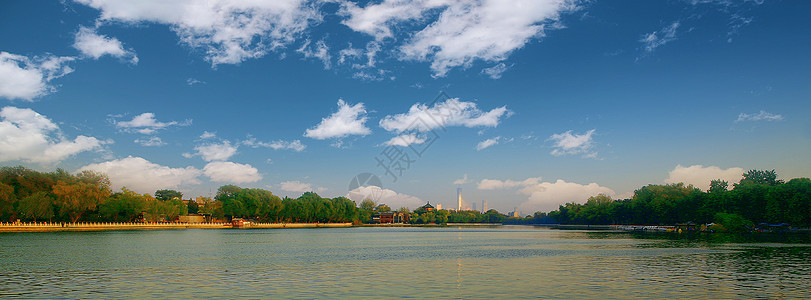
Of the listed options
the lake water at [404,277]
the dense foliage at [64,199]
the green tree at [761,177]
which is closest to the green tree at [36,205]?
the dense foliage at [64,199]

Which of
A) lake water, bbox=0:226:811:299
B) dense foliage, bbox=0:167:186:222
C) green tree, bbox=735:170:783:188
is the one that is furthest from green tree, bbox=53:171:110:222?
green tree, bbox=735:170:783:188

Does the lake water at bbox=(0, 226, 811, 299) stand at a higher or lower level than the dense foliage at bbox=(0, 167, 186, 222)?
lower

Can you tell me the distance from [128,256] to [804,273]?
199ft

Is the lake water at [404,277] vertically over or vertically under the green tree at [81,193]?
under

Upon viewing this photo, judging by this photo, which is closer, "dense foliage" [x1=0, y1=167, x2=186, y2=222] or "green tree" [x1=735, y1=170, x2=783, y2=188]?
"dense foliage" [x1=0, y1=167, x2=186, y2=222]

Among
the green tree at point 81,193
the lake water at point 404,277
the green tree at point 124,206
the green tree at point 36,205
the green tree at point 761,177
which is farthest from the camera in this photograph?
the green tree at point 761,177

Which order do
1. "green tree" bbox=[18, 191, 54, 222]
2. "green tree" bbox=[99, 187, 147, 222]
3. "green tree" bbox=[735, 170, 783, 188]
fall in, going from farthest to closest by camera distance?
1. "green tree" bbox=[735, 170, 783, 188]
2. "green tree" bbox=[99, 187, 147, 222]
3. "green tree" bbox=[18, 191, 54, 222]

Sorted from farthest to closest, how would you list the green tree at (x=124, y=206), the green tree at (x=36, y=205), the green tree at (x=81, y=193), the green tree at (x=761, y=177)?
the green tree at (x=761, y=177) < the green tree at (x=124, y=206) < the green tree at (x=81, y=193) < the green tree at (x=36, y=205)

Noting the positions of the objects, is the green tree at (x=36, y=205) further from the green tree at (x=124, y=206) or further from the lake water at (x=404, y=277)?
the lake water at (x=404, y=277)

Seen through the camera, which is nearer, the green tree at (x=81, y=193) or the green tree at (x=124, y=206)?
the green tree at (x=81, y=193)

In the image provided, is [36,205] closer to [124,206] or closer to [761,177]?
[124,206]

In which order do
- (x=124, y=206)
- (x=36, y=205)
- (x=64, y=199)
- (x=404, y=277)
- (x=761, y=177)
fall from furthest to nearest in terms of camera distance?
(x=761, y=177)
(x=124, y=206)
(x=64, y=199)
(x=36, y=205)
(x=404, y=277)

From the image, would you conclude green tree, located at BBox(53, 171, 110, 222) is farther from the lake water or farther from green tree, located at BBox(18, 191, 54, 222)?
the lake water

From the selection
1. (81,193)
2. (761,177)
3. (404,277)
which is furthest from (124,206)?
(761,177)
